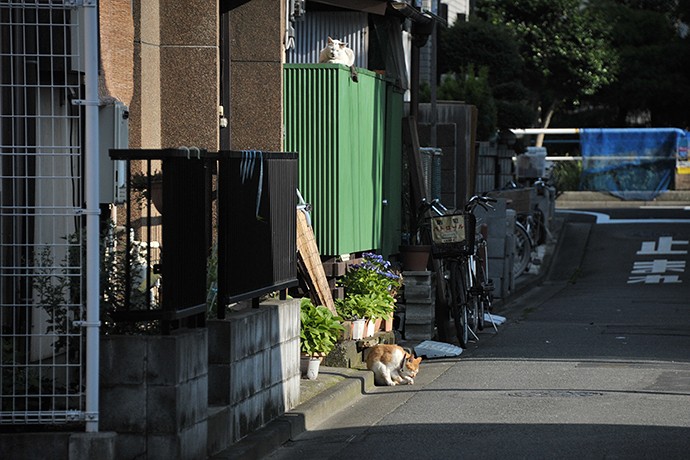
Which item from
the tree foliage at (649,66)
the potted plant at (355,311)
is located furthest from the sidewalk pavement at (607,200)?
the potted plant at (355,311)

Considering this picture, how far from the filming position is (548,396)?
11.5m

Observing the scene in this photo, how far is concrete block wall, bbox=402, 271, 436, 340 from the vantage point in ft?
49.6

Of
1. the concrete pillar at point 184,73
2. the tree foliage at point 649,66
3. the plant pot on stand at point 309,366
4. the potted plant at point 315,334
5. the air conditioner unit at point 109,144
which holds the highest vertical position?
the tree foliage at point 649,66

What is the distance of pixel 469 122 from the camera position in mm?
22688

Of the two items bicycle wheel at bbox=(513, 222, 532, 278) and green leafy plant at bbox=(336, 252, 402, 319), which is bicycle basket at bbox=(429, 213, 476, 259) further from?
bicycle wheel at bbox=(513, 222, 532, 278)

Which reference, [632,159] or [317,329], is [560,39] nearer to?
[632,159]

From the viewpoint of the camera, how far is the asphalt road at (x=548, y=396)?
29.9 ft

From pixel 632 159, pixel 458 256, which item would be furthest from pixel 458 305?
pixel 632 159

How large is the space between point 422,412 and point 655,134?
33.2 metres

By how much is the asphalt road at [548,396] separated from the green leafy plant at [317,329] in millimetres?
592

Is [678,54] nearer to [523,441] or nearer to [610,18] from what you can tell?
[610,18]

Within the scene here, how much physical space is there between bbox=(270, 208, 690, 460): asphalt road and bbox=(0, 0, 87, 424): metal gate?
192 cm

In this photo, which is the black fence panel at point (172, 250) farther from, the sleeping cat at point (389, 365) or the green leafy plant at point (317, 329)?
the sleeping cat at point (389, 365)

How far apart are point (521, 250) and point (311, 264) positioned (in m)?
13.4
